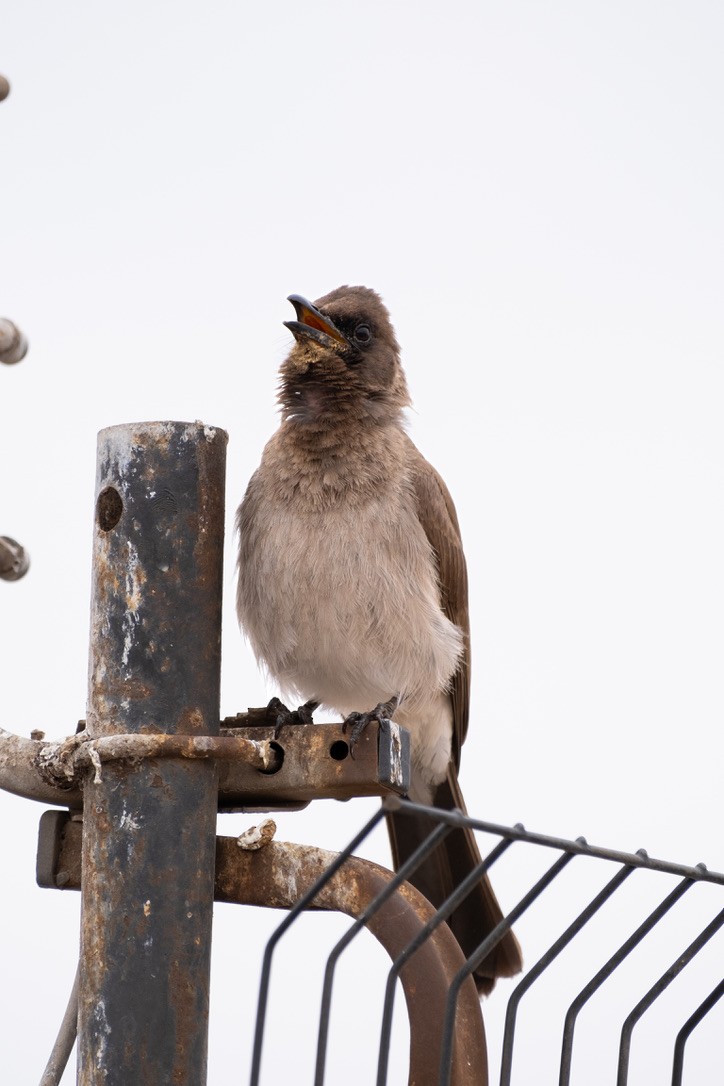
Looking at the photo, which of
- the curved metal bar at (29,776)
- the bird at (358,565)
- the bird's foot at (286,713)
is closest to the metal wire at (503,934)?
the curved metal bar at (29,776)

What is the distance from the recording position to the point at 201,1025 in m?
2.30

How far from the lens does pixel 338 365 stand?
4938mm

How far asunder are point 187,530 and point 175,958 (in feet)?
2.56

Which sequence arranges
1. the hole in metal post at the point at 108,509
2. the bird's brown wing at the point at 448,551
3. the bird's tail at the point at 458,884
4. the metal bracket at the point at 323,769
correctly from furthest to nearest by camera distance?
1. the bird's brown wing at the point at 448,551
2. the bird's tail at the point at 458,884
3. the hole in metal post at the point at 108,509
4. the metal bracket at the point at 323,769

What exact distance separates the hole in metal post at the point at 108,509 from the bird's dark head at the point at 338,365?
86.6 inches

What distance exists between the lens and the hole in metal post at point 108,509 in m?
2.59

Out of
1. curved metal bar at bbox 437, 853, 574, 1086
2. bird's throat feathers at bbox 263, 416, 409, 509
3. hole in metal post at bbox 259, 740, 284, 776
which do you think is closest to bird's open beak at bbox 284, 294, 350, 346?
bird's throat feathers at bbox 263, 416, 409, 509

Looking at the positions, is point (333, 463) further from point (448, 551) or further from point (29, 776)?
point (29, 776)

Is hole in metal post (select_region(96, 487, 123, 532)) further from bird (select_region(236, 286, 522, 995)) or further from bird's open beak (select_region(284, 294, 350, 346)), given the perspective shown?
bird's open beak (select_region(284, 294, 350, 346))

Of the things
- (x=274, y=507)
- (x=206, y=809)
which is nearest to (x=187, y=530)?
(x=206, y=809)

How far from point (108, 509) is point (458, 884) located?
2.65m

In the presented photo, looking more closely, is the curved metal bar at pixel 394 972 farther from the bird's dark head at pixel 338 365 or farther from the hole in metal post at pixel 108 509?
the bird's dark head at pixel 338 365

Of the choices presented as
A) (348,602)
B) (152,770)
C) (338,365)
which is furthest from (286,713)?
(152,770)

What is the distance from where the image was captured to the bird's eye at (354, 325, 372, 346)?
517 cm
